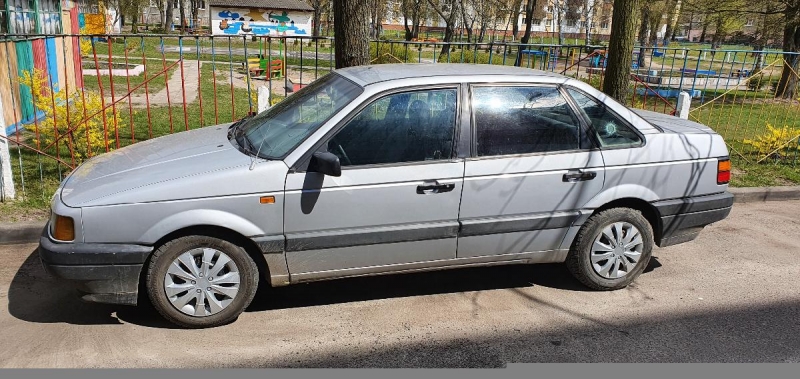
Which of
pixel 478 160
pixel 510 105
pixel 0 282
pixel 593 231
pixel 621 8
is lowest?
pixel 0 282

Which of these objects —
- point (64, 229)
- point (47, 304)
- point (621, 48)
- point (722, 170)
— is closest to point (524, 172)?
point (722, 170)

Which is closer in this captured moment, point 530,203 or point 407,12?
point 530,203

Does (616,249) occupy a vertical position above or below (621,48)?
below

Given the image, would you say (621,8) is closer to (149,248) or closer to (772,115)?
(149,248)

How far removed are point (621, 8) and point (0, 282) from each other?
6.96m

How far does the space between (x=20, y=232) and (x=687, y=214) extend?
561 cm

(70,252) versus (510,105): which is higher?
(510,105)

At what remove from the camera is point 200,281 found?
13.1 feet

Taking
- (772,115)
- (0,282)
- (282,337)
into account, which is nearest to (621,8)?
(282,337)

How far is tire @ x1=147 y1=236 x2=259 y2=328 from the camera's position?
12.8 ft

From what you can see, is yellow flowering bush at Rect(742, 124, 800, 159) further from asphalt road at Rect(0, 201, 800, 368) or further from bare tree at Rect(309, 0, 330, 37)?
bare tree at Rect(309, 0, 330, 37)

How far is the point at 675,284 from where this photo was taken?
16.8 feet

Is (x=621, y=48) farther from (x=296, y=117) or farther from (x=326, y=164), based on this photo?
(x=326, y=164)

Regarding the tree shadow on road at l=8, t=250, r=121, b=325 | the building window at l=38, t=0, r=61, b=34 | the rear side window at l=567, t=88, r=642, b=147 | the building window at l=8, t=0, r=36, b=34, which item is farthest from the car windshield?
the building window at l=38, t=0, r=61, b=34
